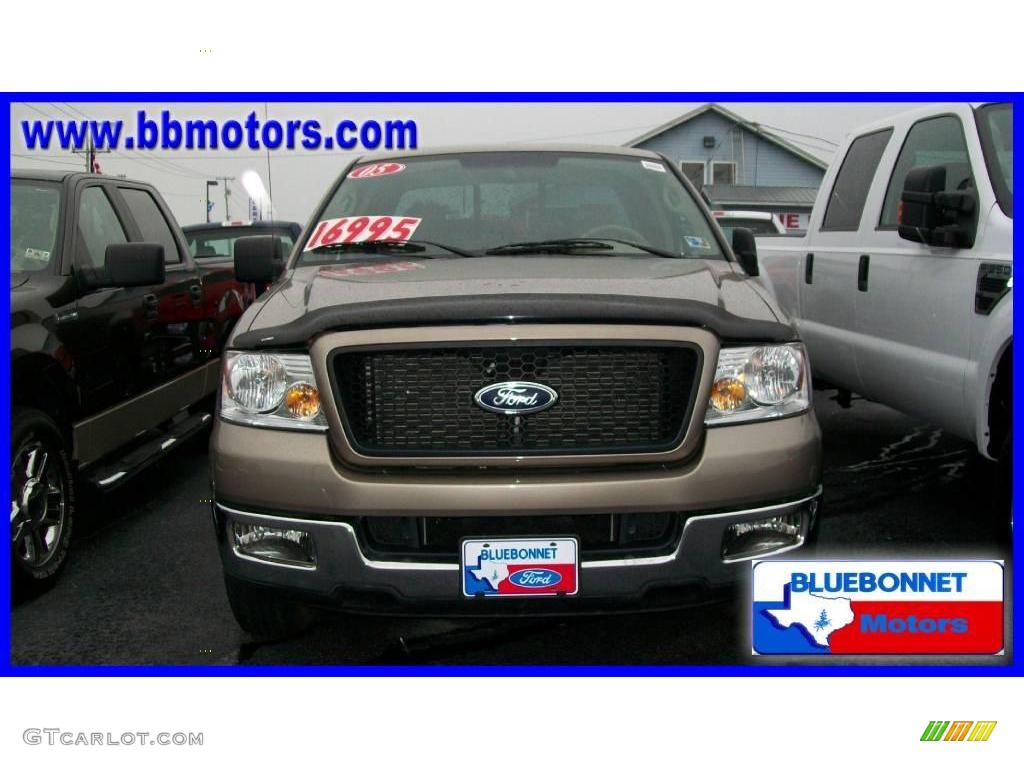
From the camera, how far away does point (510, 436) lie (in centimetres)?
264

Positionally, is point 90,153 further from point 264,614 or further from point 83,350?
point 264,614

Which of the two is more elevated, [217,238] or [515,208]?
[515,208]

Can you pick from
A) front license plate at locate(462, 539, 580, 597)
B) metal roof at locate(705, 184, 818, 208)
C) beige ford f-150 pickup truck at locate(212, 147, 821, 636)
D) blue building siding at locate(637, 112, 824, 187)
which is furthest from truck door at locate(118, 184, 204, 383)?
metal roof at locate(705, 184, 818, 208)

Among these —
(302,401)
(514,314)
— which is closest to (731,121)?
(514,314)

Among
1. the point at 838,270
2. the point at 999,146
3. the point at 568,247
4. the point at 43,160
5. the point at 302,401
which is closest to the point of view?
the point at 302,401

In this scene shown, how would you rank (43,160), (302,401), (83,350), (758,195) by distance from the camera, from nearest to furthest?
1. (302,401)
2. (43,160)
3. (83,350)
4. (758,195)

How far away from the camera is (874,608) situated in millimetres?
2721

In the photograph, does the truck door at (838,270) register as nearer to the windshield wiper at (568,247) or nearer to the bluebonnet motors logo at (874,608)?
the windshield wiper at (568,247)

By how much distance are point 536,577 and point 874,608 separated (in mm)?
943

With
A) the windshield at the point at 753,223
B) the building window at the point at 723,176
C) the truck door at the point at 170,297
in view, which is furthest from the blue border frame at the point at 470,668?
the windshield at the point at 753,223

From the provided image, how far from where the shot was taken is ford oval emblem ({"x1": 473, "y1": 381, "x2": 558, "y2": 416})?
103 inches

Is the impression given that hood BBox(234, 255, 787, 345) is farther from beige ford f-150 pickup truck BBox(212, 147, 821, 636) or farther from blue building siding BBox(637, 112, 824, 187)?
blue building siding BBox(637, 112, 824, 187)

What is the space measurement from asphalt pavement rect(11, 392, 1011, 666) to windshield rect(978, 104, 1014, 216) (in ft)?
3.67
